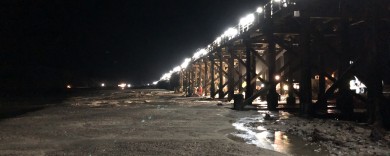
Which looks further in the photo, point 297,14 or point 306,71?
point 306,71

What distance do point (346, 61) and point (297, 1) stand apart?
296 centimetres

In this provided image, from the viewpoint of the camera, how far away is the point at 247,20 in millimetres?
24141

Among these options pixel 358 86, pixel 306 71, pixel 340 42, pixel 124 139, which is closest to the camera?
pixel 124 139

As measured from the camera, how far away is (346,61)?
14.9 m

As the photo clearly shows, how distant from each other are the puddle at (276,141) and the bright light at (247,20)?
11184mm

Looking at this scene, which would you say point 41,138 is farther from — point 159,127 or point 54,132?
point 159,127

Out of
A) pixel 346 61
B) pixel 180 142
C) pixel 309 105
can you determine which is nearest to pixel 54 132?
pixel 180 142

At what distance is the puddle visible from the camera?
28.0 ft

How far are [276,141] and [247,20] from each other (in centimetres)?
1525

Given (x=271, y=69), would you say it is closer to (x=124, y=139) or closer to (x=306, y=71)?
(x=306, y=71)

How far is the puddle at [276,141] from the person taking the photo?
8547 millimetres

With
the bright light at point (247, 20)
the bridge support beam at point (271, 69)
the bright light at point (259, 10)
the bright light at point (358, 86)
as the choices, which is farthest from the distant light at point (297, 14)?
the bright light at point (358, 86)

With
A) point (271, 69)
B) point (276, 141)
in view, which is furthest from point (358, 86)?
point (276, 141)

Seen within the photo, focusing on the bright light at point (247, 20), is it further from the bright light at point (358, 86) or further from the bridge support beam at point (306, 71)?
the bright light at point (358, 86)
